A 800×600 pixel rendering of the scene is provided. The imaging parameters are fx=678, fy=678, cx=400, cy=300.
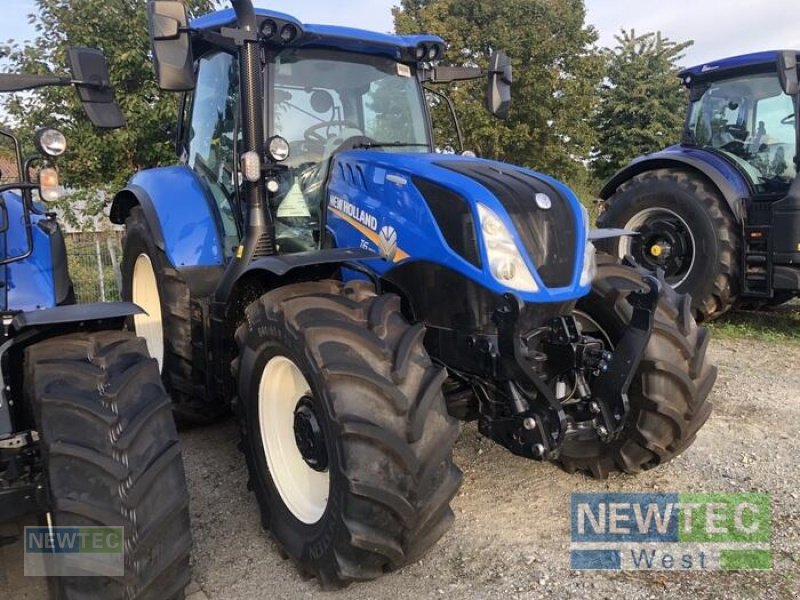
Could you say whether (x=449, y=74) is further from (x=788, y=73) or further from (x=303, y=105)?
(x=788, y=73)

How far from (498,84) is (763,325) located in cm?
480


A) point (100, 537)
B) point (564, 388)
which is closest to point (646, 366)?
point (564, 388)

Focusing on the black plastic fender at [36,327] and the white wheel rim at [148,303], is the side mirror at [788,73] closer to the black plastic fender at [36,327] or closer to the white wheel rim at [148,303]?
the white wheel rim at [148,303]

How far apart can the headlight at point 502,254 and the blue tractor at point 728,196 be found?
14.9 ft

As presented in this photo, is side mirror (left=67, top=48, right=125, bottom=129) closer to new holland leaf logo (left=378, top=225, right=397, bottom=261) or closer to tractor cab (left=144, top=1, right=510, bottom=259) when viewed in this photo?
tractor cab (left=144, top=1, right=510, bottom=259)

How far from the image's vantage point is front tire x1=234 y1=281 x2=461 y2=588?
2445mm

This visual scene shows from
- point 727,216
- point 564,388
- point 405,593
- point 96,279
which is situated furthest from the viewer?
point 96,279

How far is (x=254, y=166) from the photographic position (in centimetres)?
343

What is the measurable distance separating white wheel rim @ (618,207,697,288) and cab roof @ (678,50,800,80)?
160cm

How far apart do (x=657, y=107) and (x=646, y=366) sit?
22610 mm

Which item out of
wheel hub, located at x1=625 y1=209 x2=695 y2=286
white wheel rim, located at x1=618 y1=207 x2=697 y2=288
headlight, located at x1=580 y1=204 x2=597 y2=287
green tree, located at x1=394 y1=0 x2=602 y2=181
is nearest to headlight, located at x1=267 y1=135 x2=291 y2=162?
headlight, located at x1=580 y1=204 x2=597 y2=287

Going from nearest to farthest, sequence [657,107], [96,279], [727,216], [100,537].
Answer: [100,537] → [727,216] → [96,279] → [657,107]

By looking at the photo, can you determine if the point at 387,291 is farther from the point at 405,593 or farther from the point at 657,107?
the point at 657,107

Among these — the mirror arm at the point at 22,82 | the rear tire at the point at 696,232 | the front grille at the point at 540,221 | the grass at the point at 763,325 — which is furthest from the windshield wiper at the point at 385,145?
the grass at the point at 763,325
